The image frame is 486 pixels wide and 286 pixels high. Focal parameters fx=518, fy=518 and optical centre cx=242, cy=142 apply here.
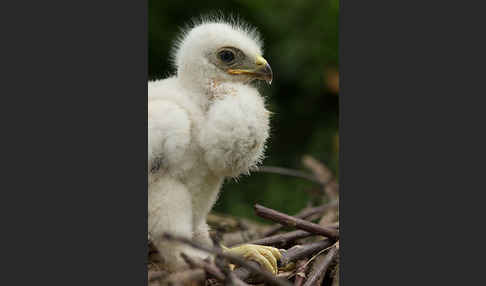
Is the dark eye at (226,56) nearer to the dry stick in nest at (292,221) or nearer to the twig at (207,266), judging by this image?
the dry stick in nest at (292,221)

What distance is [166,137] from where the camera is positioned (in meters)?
1.67

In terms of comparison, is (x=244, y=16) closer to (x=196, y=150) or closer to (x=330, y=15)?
(x=330, y=15)

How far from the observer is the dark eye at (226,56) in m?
1.83

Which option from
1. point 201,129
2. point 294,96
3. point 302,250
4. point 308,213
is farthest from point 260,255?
point 294,96

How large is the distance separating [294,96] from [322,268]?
1.56 m

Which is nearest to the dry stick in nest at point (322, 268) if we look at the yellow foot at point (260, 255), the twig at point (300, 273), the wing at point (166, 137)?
the twig at point (300, 273)

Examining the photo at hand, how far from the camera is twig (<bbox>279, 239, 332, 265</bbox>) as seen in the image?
1927mm

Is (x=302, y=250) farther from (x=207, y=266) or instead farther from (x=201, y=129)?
(x=201, y=129)

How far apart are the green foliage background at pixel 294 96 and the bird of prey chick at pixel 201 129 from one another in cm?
93

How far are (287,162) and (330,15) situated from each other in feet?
3.00

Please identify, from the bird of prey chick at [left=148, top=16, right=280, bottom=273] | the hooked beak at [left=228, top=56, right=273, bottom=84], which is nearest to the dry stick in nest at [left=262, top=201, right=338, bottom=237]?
A: the bird of prey chick at [left=148, top=16, right=280, bottom=273]

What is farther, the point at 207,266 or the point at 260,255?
the point at 260,255

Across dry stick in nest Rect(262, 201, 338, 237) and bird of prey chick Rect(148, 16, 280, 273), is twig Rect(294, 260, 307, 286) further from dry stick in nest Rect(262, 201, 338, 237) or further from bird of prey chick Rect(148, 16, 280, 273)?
dry stick in nest Rect(262, 201, 338, 237)

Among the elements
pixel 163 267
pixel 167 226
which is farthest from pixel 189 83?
pixel 163 267
